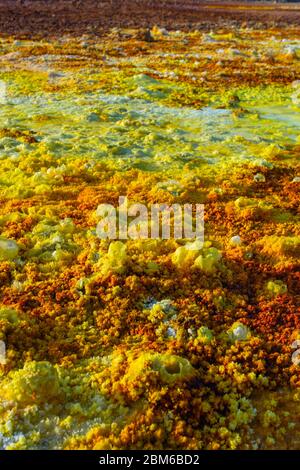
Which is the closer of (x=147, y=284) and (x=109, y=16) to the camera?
(x=147, y=284)

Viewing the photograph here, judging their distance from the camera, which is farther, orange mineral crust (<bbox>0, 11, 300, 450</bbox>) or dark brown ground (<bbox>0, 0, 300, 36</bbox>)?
dark brown ground (<bbox>0, 0, 300, 36</bbox>)

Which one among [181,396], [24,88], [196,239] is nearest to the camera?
[181,396]

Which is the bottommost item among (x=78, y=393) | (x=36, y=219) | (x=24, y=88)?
(x=78, y=393)

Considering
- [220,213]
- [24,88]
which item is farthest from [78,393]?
[24,88]

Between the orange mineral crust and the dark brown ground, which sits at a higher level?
the dark brown ground

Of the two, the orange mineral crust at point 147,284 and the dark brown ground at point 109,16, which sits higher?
the dark brown ground at point 109,16

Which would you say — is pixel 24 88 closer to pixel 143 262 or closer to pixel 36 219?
pixel 36 219

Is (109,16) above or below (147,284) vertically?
above

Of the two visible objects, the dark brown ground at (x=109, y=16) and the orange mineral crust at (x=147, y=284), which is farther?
the dark brown ground at (x=109, y=16)
